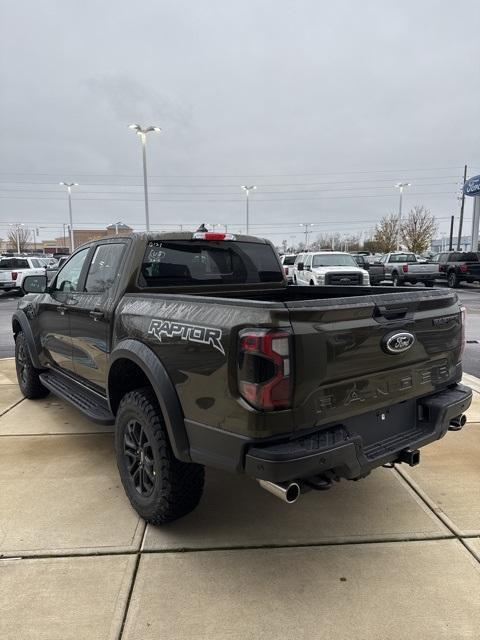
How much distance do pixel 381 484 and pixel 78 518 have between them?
84.3 inches

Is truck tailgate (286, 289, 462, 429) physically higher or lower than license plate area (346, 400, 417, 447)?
higher

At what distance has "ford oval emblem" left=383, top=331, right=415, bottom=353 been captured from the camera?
103 inches

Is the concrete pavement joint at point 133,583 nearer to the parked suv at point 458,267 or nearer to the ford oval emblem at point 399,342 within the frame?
the ford oval emblem at point 399,342

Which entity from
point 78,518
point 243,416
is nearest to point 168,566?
point 78,518

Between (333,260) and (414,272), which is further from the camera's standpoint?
(414,272)

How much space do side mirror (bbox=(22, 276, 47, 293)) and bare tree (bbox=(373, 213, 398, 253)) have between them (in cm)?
5950

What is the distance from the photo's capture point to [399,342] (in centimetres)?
267

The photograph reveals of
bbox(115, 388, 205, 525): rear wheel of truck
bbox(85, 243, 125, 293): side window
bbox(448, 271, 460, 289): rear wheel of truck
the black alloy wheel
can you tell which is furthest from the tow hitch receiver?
bbox(448, 271, 460, 289): rear wheel of truck

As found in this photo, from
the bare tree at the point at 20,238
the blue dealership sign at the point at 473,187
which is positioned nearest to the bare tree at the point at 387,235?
the blue dealership sign at the point at 473,187

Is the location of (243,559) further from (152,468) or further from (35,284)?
(35,284)

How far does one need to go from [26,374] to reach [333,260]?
1526 cm

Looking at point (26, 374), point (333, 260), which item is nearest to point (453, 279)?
point (333, 260)

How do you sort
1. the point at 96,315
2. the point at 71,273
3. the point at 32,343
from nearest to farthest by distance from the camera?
the point at 96,315 → the point at 71,273 → the point at 32,343

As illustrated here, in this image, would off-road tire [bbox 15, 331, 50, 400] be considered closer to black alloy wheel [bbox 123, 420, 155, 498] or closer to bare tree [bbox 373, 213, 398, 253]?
black alloy wheel [bbox 123, 420, 155, 498]
